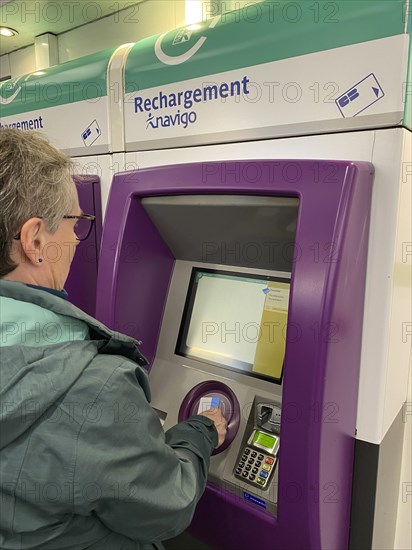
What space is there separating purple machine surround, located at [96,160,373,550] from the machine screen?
0.88ft

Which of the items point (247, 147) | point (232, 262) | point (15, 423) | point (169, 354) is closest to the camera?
point (15, 423)

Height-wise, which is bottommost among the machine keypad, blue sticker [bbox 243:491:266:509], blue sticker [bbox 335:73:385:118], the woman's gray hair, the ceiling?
blue sticker [bbox 243:491:266:509]

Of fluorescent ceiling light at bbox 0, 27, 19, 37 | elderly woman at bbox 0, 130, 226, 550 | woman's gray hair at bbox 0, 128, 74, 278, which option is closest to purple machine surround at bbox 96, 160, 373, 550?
elderly woman at bbox 0, 130, 226, 550

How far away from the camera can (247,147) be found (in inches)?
50.3

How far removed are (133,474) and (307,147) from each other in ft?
2.86

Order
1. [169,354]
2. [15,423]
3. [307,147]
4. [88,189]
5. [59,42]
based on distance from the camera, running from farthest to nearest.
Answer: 1. [59,42]
2. [88,189]
3. [169,354]
4. [307,147]
5. [15,423]

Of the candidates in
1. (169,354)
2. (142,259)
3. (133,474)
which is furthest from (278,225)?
(133,474)

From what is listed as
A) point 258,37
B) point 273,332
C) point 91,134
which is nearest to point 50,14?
point 91,134

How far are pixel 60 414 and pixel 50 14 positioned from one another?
118 inches

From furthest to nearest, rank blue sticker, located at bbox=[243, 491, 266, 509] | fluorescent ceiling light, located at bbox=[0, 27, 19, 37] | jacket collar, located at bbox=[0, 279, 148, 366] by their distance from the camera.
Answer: fluorescent ceiling light, located at bbox=[0, 27, 19, 37]
blue sticker, located at bbox=[243, 491, 266, 509]
jacket collar, located at bbox=[0, 279, 148, 366]

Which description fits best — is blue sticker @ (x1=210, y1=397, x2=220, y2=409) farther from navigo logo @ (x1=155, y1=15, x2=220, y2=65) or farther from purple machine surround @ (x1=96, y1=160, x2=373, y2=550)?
navigo logo @ (x1=155, y1=15, x2=220, y2=65)

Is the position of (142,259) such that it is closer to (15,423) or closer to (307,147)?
(307,147)

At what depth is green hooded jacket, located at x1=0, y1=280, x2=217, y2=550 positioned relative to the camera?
0.76m

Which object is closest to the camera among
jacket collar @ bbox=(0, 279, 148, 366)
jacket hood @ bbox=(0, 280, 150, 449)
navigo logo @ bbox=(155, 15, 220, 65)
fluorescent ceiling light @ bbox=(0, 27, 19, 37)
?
jacket hood @ bbox=(0, 280, 150, 449)
